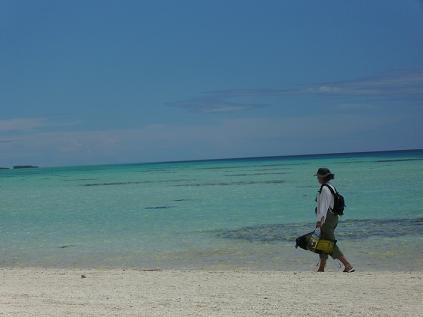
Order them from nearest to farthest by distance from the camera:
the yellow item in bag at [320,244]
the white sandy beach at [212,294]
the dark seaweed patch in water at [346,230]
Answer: the white sandy beach at [212,294] → the yellow item in bag at [320,244] → the dark seaweed patch in water at [346,230]

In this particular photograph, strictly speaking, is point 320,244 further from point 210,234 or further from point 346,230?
point 210,234

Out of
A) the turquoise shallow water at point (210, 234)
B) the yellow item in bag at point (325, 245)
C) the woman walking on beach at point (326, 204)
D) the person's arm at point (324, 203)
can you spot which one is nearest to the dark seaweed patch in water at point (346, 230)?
the turquoise shallow water at point (210, 234)

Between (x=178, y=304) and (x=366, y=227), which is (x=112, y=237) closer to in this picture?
(x=366, y=227)

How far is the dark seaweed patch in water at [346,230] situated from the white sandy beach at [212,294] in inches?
191

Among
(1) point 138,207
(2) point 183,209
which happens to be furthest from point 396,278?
(1) point 138,207

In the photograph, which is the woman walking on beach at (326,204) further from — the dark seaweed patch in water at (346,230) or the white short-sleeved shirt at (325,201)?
the dark seaweed patch in water at (346,230)

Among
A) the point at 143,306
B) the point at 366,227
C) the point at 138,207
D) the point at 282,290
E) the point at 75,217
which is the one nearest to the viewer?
the point at 143,306

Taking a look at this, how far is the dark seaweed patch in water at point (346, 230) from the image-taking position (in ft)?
46.0

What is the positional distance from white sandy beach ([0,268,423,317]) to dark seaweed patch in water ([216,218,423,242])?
486cm

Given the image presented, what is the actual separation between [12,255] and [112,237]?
3.10 metres

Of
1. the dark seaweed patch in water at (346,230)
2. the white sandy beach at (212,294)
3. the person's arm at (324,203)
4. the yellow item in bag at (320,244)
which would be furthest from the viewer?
the dark seaweed patch in water at (346,230)

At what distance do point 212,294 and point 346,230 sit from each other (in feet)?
27.3

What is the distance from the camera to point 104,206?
26953 mm

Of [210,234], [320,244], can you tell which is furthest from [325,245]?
[210,234]
